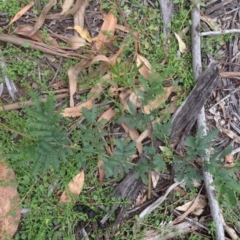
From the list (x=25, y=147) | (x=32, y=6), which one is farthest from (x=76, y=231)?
(x=32, y=6)

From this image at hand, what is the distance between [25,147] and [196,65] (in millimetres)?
1300

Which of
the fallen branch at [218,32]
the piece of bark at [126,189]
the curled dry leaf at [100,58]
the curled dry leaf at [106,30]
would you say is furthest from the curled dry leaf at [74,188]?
the fallen branch at [218,32]

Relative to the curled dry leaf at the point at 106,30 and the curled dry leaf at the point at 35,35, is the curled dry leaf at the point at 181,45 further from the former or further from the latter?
the curled dry leaf at the point at 35,35

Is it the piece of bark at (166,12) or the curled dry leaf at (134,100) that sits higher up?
the piece of bark at (166,12)

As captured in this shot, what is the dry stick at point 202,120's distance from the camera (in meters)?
2.75

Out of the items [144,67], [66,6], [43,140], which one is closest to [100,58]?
[144,67]

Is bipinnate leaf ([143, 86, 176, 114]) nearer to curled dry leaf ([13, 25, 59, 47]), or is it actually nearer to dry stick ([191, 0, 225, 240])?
dry stick ([191, 0, 225, 240])

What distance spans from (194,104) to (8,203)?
1.40 m

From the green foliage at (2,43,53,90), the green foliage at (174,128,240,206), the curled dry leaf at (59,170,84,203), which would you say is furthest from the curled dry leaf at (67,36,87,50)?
the green foliage at (174,128,240,206)

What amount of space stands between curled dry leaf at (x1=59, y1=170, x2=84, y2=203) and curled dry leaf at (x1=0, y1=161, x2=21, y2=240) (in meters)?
0.30

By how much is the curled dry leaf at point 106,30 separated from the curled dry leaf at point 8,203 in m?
1.02

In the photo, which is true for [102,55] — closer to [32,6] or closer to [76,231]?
[32,6]

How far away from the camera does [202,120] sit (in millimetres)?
2799

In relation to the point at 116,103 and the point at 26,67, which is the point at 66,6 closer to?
the point at 26,67
